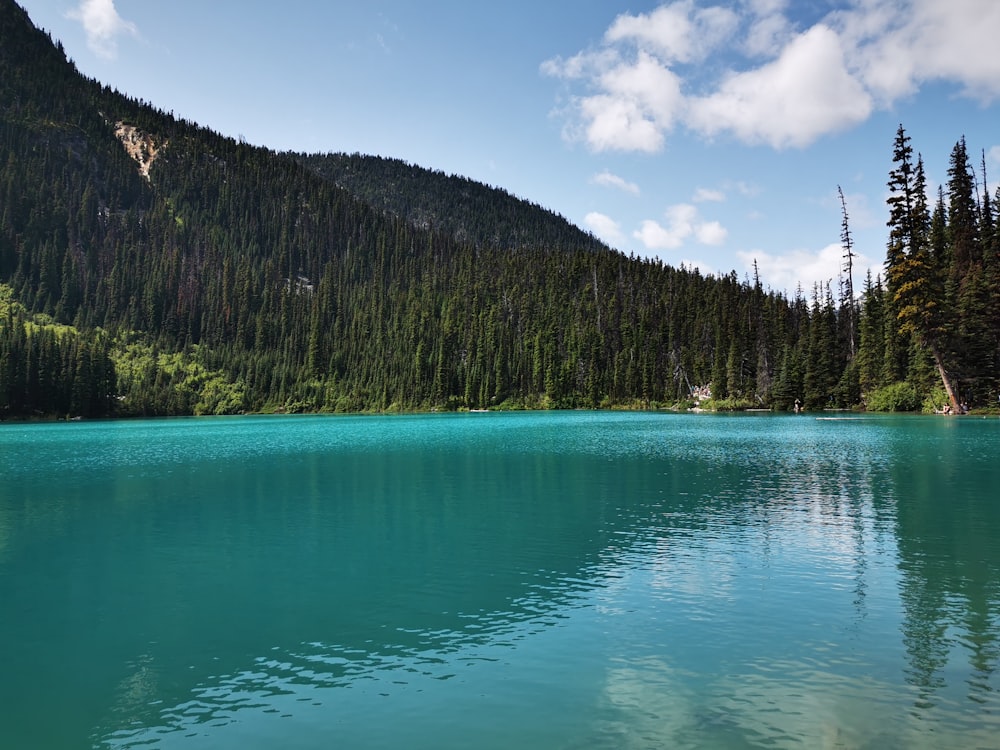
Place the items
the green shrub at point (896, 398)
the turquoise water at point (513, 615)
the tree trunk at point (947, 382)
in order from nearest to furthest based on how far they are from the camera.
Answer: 1. the turquoise water at point (513, 615)
2. the tree trunk at point (947, 382)
3. the green shrub at point (896, 398)

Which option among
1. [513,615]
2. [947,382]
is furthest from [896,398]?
[513,615]

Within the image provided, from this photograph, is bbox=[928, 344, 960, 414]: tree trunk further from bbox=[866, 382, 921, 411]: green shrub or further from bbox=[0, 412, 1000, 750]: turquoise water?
bbox=[0, 412, 1000, 750]: turquoise water

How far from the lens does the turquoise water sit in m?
11.2

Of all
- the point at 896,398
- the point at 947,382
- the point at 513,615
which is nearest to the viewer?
the point at 513,615

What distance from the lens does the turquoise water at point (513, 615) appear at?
36.8 ft

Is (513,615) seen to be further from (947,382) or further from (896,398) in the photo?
(896,398)

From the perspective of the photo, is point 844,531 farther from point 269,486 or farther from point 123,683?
point 269,486

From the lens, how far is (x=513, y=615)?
16516mm

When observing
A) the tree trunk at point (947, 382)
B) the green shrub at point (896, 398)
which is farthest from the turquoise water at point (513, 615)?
the green shrub at point (896, 398)

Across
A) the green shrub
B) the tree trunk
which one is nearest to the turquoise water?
the tree trunk

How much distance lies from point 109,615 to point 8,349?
486 ft

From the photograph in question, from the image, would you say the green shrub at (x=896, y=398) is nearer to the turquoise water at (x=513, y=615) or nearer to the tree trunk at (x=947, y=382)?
the tree trunk at (x=947, y=382)

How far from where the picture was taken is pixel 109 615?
17.6 meters

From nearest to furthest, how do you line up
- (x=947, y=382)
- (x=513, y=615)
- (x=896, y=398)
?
(x=513, y=615)
(x=947, y=382)
(x=896, y=398)
